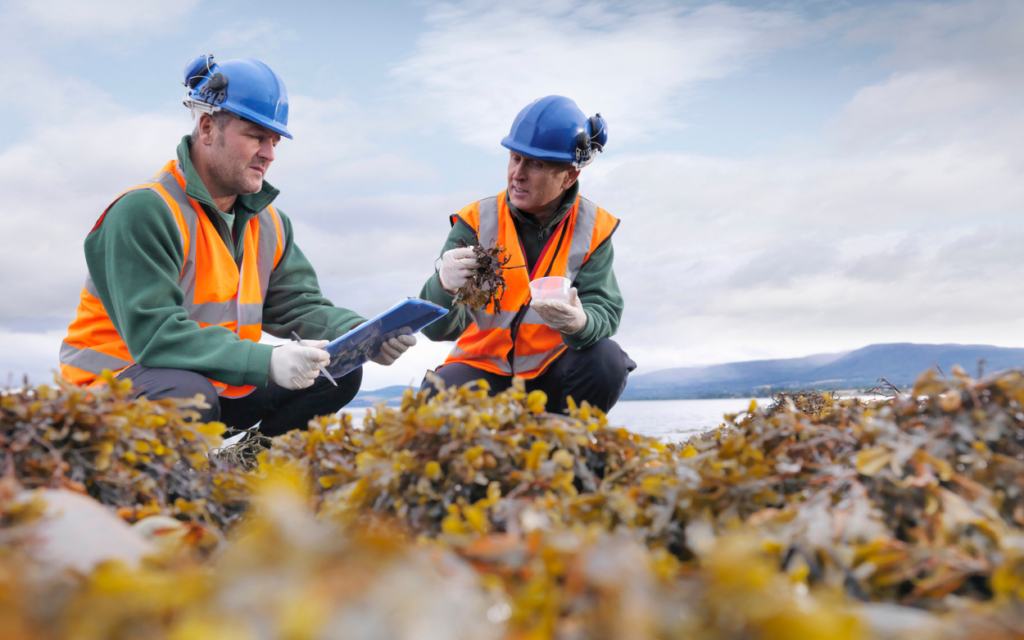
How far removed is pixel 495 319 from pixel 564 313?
94 cm

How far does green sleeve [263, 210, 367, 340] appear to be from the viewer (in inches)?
200

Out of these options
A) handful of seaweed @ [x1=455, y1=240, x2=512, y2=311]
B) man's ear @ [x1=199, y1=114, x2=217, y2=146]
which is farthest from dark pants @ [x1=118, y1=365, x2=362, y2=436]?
man's ear @ [x1=199, y1=114, x2=217, y2=146]

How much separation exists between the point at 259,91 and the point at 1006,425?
4318 millimetres

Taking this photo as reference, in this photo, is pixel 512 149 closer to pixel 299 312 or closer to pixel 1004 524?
pixel 299 312

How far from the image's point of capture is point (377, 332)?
4254 mm

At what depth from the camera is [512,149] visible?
4.79 m

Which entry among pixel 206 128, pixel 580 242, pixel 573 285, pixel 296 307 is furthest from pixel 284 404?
pixel 580 242

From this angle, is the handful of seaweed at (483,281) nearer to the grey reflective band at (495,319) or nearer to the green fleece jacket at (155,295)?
the grey reflective band at (495,319)

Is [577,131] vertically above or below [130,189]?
above

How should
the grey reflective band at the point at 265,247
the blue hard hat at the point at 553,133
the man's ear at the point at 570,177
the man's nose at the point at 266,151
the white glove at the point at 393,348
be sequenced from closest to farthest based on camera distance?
the man's nose at the point at 266,151
the white glove at the point at 393,348
the blue hard hat at the point at 553,133
the grey reflective band at the point at 265,247
the man's ear at the point at 570,177

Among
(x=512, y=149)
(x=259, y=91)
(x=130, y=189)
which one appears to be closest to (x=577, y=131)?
(x=512, y=149)

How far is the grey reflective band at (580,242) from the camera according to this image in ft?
17.1

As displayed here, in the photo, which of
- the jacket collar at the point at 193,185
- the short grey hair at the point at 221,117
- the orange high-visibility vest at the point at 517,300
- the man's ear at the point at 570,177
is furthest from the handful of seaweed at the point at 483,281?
the short grey hair at the point at 221,117

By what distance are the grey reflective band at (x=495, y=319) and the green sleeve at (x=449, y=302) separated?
152 millimetres
